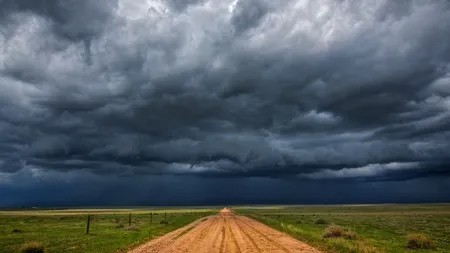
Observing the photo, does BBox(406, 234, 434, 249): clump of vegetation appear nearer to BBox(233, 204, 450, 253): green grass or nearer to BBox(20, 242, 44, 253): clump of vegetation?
BBox(233, 204, 450, 253): green grass

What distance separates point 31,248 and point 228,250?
12840 mm

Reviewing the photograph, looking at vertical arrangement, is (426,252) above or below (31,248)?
below

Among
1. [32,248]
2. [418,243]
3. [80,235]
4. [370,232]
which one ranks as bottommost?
[370,232]

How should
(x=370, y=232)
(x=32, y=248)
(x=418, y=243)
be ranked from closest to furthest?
(x=32, y=248) < (x=418, y=243) < (x=370, y=232)

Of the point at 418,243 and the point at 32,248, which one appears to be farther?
the point at 418,243

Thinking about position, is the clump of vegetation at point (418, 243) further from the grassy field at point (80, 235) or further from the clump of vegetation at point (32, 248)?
the clump of vegetation at point (32, 248)

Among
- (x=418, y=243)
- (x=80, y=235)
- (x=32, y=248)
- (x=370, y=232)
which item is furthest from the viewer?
(x=370, y=232)

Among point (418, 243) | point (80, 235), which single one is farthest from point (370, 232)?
point (80, 235)

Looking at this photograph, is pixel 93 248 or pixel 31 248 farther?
pixel 93 248

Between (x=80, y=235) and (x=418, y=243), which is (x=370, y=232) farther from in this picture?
(x=80, y=235)

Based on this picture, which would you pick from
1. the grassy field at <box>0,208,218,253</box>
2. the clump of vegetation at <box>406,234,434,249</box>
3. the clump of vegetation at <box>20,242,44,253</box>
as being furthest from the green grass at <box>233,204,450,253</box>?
the clump of vegetation at <box>20,242,44,253</box>

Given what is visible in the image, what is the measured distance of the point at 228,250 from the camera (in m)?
24.2

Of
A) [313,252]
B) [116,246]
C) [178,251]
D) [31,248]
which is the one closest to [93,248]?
[116,246]

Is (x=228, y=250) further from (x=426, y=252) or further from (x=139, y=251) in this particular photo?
(x=426, y=252)
